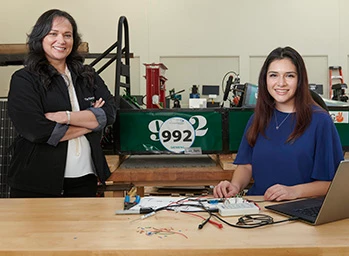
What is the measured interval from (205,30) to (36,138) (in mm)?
5254

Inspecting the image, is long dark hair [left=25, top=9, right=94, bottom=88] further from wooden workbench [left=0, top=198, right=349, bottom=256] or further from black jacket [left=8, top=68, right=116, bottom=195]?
wooden workbench [left=0, top=198, right=349, bottom=256]

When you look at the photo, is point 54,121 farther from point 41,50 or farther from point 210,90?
point 210,90

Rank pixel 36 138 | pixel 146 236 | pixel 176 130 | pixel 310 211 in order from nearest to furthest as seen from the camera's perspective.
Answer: pixel 146 236 < pixel 310 211 < pixel 36 138 < pixel 176 130

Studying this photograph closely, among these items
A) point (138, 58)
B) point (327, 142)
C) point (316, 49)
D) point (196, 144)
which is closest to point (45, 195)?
point (196, 144)

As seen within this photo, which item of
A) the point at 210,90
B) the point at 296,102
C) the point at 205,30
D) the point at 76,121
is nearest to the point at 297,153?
the point at 296,102

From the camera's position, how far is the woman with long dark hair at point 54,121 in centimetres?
168

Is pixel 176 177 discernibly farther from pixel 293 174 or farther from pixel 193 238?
pixel 193 238

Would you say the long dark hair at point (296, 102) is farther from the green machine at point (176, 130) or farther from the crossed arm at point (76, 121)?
the crossed arm at point (76, 121)

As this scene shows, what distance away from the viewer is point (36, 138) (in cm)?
167

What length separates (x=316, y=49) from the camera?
6.45m

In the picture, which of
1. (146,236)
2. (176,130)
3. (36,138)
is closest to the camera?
(146,236)

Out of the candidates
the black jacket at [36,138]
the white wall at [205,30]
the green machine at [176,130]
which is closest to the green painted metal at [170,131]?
the green machine at [176,130]

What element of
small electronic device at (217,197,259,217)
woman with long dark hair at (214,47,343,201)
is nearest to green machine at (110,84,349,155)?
woman with long dark hair at (214,47,343,201)

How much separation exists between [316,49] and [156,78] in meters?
4.72
